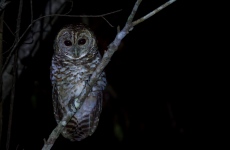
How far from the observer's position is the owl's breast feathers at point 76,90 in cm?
305

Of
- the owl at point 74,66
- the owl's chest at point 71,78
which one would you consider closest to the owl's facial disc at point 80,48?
the owl at point 74,66

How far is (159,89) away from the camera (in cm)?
581

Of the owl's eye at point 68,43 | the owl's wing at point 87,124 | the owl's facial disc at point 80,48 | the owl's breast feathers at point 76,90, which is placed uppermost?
the owl's eye at point 68,43

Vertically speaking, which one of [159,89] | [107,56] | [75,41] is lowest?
[107,56]

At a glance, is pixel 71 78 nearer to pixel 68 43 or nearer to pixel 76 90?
pixel 76 90

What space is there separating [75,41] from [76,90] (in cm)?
42

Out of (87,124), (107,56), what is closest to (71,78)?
(87,124)

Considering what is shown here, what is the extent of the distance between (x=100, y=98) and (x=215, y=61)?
3.01 m

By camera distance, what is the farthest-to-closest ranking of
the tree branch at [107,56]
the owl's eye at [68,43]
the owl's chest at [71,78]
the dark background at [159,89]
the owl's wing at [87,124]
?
the dark background at [159,89], the owl's wing at [87,124], the owl's eye at [68,43], the owl's chest at [71,78], the tree branch at [107,56]

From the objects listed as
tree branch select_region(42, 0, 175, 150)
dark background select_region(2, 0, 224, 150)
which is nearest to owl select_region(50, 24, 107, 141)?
tree branch select_region(42, 0, 175, 150)

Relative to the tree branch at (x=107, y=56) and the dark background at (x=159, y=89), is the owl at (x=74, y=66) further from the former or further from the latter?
the dark background at (x=159, y=89)

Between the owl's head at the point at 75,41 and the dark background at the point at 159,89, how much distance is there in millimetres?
1698

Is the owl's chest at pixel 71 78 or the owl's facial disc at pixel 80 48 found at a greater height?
the owl's facial disc at pixel 80 48

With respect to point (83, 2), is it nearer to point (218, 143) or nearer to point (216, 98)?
point (216, 98)
